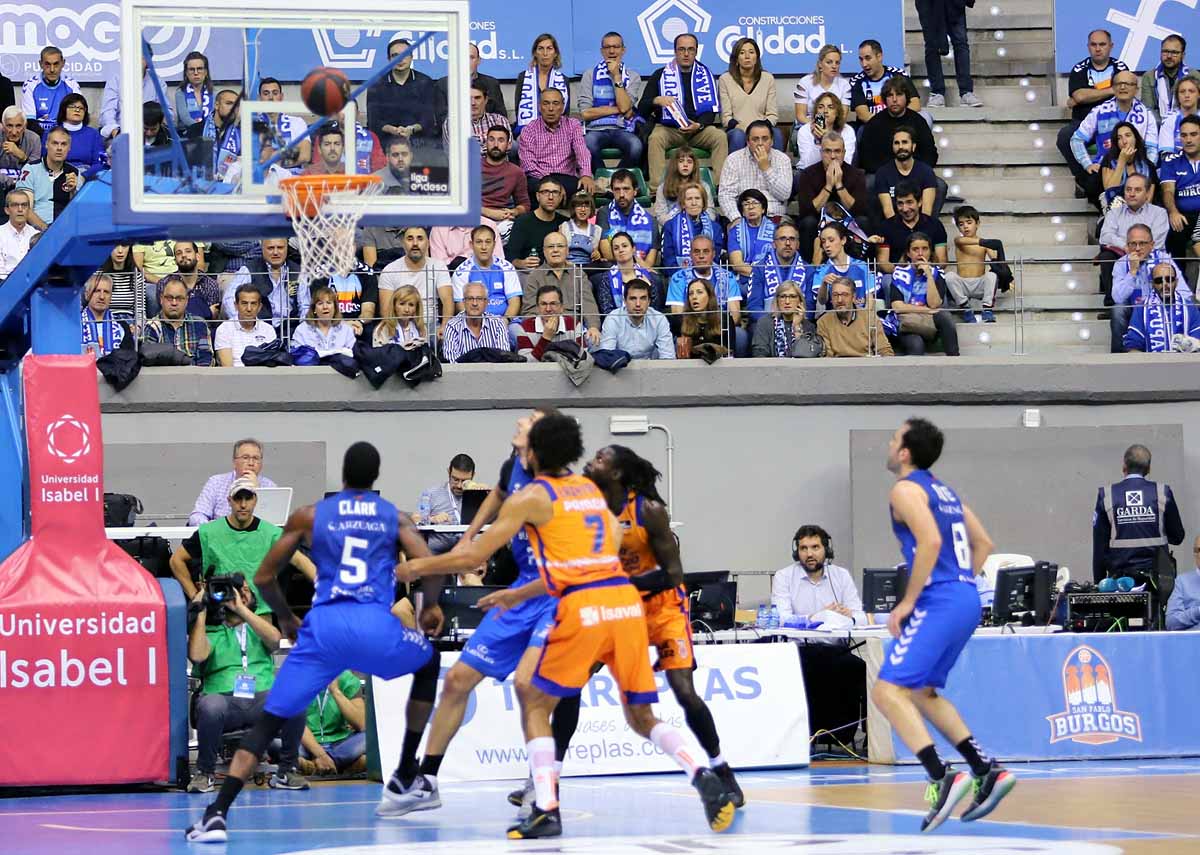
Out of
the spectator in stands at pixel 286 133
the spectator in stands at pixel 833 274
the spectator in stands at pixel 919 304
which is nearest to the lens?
the spectator in stands at pixel 286 133

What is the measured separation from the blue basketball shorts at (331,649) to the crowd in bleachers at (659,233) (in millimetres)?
8280

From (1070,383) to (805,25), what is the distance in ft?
19.6

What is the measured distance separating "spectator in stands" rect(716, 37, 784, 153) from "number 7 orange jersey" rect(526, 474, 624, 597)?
1201cm

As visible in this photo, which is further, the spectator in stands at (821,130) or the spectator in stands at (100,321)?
the spectator in stands at (821,130)

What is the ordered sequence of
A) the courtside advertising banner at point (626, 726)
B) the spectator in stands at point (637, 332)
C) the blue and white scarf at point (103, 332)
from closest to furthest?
1. the courtside advertising banner at point (626, 726)
2. the blue and white scarf at point (103, 332)
3. the spectator in stands at point (637, 332)

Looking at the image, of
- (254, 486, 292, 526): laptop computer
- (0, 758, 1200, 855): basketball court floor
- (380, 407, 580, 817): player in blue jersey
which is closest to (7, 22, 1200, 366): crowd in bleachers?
(254, 486, 292, 526): laptop computer

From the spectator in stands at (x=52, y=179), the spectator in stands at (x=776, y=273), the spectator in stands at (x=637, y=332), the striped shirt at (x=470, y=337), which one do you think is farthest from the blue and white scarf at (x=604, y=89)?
the spectator in stands at (x=52, y=179)

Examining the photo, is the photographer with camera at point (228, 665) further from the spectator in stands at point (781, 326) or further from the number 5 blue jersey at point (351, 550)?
the spectator in stands at point (781, 326)

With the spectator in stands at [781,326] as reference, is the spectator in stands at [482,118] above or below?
above

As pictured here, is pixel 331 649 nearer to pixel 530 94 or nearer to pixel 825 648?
pixel 825 648

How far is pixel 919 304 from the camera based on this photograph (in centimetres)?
1864

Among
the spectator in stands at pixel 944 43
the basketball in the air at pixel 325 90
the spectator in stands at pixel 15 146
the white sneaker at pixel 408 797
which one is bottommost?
the white sneaker at pixel 408 797

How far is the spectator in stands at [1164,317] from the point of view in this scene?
1856 cm

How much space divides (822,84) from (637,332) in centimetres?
467
